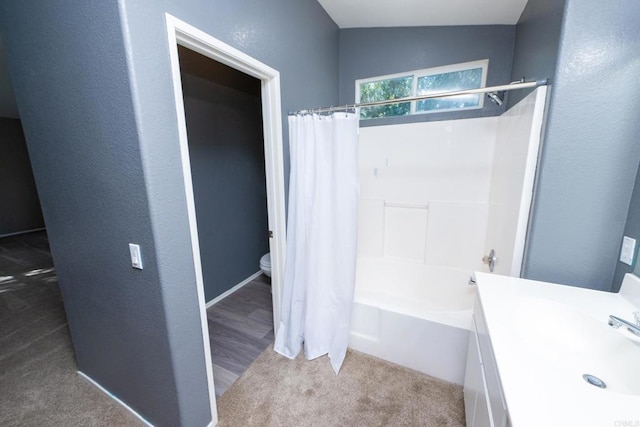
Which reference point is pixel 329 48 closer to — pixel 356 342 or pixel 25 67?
pixel 25 67

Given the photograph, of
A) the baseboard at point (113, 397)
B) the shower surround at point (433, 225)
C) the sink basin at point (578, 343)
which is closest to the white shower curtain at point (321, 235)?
the shower surround at point (433, 225)

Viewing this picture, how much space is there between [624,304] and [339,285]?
4.50ft

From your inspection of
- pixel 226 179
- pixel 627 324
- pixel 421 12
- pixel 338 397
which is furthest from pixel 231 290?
pixel 421 12

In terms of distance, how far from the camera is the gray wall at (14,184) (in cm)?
493

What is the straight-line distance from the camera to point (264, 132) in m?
1.69

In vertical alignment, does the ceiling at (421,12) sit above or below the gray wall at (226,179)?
above

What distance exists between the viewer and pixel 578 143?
1.14 metres

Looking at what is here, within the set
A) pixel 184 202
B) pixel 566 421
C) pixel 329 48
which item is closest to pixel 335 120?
pixel 184 202

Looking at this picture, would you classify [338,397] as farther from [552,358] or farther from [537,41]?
[537,41]

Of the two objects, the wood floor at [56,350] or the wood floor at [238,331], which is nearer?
the wood floor at [56,350]

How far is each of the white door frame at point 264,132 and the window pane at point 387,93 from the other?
1.32 m

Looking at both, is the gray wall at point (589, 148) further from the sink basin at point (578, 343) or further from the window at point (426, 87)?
the window at point (426, 87)

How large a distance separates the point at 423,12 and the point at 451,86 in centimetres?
68

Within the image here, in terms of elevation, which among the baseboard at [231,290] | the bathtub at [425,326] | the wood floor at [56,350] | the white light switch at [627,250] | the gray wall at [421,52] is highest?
the gray wall at [421,52]
